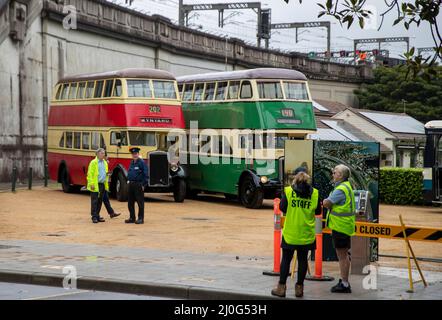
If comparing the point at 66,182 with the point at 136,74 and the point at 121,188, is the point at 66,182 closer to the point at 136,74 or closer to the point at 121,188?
the point at 121,188

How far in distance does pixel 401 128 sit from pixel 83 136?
84.1 feet

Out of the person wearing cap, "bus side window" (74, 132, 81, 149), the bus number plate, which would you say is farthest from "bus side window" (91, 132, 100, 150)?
the person wearing cap

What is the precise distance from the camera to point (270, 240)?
1945cm

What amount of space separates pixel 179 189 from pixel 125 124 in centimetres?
301

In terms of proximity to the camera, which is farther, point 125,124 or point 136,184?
point 125,124

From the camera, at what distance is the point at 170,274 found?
541 inches

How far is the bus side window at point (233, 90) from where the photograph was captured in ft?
98.3

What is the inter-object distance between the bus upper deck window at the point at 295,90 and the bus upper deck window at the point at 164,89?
13.4 ft

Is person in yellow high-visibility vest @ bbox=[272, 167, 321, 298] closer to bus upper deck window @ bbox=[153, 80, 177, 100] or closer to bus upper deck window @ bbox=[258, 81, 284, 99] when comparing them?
bus upper deck window @ bbox=[258, 81, 284, 99]

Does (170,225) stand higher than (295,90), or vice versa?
(295,90)

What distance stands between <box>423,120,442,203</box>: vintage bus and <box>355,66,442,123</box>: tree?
112ft

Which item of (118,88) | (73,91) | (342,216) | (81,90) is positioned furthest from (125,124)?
(342,216)

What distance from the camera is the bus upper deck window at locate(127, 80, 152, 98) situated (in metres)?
29.8
